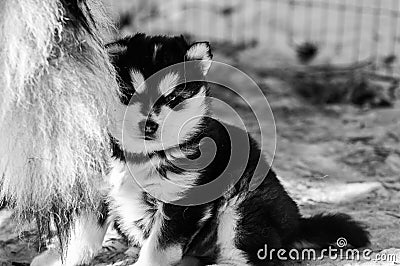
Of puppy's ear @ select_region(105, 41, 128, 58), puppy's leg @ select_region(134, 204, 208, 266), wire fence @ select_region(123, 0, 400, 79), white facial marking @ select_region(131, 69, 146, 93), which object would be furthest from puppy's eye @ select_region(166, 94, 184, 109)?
wire fence @ select_region(123, 0, 400, 79)

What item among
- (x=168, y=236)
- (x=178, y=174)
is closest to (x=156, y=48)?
(x=178, y=174)

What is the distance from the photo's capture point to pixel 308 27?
6109 millimetres

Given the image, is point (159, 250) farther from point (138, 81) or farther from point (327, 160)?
point (327, 160)

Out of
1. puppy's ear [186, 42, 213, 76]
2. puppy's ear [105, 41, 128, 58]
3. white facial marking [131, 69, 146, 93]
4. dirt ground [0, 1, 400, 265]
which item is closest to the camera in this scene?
puppy's ear [105, 41, 128, 58]

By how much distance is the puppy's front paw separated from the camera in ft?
7.75

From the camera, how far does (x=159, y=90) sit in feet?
7.30

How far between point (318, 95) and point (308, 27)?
146 cm

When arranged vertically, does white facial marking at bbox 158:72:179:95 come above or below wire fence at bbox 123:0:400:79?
below

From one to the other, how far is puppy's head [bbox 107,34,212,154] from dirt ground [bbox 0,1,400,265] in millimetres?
614

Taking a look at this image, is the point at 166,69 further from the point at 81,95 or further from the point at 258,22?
the point at 258,22

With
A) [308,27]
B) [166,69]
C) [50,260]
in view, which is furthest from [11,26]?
[308,27]

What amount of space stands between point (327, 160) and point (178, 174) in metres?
1.66

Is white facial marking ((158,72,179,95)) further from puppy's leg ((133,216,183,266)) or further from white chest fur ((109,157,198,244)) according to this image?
puppy's leg ((133,216,183,266))

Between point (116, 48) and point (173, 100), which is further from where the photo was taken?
point (173, 100)
